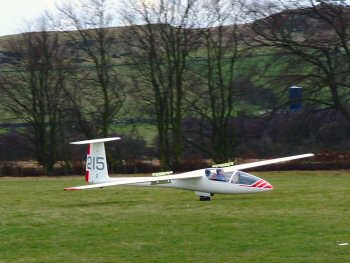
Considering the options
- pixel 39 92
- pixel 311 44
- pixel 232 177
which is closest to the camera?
pixel 232 177

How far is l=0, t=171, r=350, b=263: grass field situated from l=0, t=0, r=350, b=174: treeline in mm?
18857

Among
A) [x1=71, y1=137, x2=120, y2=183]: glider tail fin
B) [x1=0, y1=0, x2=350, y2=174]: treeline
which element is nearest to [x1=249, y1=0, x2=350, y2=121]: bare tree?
[x1=0, y1=0, x2=350, y2=174]: treeline

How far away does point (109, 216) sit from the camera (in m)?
23.2

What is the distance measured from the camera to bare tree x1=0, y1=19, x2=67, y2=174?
2280 inches

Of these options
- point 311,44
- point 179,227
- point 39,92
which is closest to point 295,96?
point 311,44

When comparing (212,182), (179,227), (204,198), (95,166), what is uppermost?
(95,166)

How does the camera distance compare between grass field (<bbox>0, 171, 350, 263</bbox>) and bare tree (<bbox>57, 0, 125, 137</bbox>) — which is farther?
bare tree (<bbox>57, 0, 125, 137</bbox>)

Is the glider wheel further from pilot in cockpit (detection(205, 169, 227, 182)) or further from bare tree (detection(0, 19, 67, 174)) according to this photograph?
bare tree (detection(0, 19, 67, 174))

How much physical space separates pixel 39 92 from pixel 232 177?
33254 mm

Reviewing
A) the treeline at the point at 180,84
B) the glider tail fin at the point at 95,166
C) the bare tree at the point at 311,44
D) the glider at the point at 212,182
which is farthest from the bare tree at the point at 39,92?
the glider at the point at 212,182

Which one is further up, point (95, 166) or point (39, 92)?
point (39, 92)

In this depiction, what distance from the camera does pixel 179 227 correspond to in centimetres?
2016

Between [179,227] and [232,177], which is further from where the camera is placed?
[232,177]

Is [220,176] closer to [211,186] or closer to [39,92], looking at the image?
[211,186]
